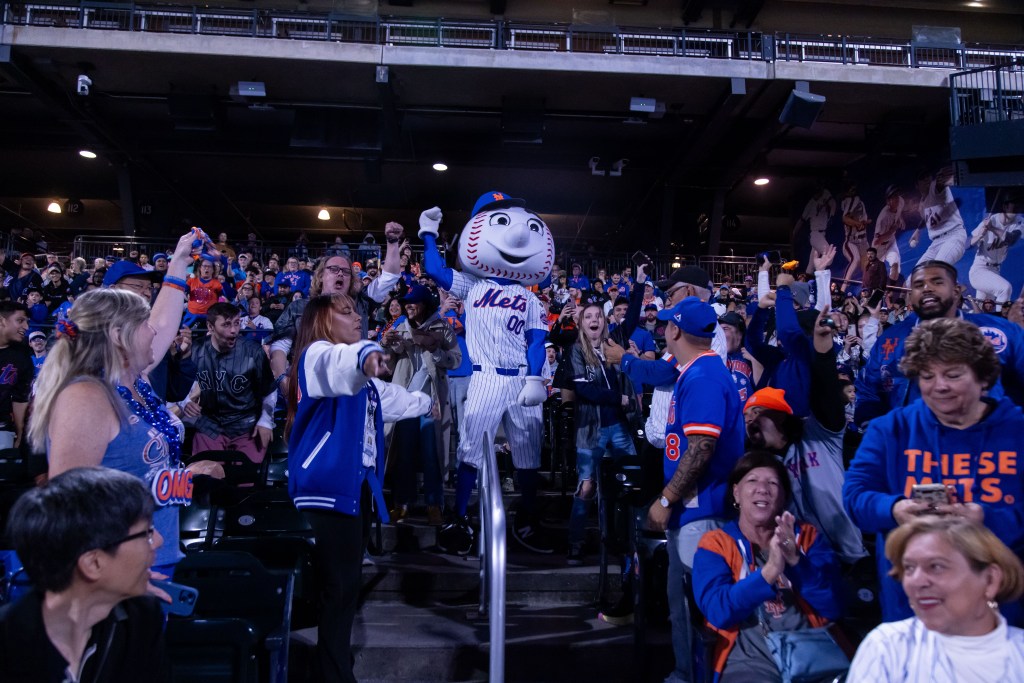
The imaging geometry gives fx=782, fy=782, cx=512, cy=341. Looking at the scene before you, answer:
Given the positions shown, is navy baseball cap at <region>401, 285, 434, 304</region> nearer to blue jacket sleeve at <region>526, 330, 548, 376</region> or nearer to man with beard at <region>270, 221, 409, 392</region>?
man with beard at <region>270, 221, 409, 392</region>

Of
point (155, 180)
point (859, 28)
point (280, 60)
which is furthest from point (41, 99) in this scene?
point (859, 28)

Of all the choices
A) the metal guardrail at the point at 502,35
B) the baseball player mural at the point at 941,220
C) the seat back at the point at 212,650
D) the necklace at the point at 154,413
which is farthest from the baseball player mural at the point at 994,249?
the necklace at the point at 154,413

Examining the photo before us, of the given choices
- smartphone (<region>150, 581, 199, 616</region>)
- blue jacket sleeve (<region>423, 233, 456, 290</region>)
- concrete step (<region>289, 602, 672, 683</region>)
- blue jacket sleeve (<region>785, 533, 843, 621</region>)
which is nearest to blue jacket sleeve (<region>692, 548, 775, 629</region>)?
blue jacket sleeve (<region>785, 533, 843, 621</region>)

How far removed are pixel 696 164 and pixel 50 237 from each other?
20407 millimetres

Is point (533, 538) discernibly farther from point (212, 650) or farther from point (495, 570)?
point (212, 650)

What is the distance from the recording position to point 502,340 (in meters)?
5.18

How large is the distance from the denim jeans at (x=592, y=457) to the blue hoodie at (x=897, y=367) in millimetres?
1504

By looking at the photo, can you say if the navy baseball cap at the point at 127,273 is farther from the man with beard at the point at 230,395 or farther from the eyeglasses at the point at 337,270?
the man with beard at the point at 230,395

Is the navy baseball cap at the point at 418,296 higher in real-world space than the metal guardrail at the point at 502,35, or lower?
lower

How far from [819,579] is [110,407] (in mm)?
2445

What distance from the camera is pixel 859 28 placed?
19.6m

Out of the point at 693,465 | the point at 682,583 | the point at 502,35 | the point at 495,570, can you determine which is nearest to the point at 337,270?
the point at 495,570

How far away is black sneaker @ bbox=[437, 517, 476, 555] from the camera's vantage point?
4948 millimetres

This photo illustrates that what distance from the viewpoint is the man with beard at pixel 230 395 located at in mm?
5430
